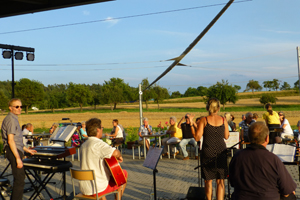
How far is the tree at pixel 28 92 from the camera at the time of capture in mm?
67312

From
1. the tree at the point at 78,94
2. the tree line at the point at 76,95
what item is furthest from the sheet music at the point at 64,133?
the tree at the point at 78,94

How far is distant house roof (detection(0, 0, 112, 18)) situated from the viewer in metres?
5.18

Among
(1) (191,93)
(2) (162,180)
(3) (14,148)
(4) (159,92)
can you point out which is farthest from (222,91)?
(1) (191,93)

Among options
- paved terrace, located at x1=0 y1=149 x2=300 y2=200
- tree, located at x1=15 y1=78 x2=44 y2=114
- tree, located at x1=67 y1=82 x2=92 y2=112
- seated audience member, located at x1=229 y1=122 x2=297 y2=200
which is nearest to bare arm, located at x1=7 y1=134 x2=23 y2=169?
paved terrace, located at x1=0 y1=149 x2=300 y2=200

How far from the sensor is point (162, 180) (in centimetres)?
750

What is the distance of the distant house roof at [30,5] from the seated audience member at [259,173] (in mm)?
3520

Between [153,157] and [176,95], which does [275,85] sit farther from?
[153,157]

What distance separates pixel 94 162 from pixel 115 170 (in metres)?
0.30

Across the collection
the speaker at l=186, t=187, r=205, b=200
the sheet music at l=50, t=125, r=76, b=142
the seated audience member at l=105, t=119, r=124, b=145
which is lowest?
the speaker at l=186, t=187, r=205, b=200

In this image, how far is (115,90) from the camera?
7675 centimetres

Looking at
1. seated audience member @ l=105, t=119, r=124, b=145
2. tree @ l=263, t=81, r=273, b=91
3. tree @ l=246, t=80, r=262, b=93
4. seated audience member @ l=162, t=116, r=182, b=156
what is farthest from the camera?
tree @ l=246, t=80, r=262, b=93

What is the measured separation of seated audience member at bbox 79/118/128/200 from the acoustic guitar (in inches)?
3.2

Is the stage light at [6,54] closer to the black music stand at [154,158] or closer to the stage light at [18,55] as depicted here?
the stage light at [18,55]

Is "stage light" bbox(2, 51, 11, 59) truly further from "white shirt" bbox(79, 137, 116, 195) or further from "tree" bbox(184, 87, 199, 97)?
"tree" bbox(184, 87, 199, 97)
